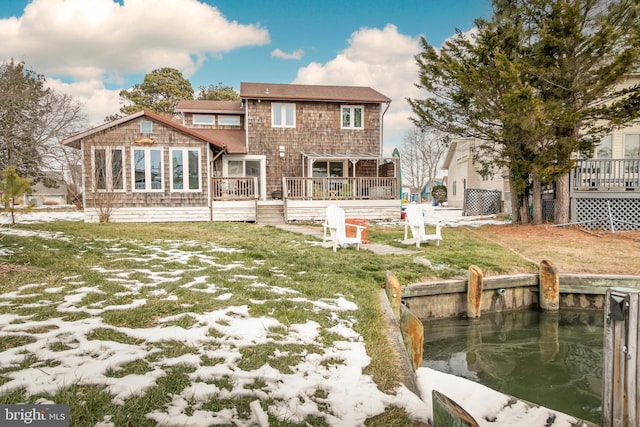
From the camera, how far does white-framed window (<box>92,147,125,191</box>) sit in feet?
46.1

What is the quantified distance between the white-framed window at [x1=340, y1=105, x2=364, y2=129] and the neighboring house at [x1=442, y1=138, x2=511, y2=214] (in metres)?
6.14

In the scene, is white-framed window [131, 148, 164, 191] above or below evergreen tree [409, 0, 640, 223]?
below

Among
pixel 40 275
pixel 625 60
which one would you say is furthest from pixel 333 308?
pixel 625 60

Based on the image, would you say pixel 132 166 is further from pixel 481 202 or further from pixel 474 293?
pixel 481 202

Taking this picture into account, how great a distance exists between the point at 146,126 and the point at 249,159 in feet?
15.0

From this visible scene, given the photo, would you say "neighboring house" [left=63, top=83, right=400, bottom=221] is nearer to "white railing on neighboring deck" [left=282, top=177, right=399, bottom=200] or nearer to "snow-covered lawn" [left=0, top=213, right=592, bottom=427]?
"white railing on neighboring deck" [left=282, top=177, right=399, bottom=200]

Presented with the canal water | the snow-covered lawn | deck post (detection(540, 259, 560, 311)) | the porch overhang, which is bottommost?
the canal water

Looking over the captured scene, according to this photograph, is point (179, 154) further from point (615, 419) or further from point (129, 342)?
point (615, 419)

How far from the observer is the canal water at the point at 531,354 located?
380 centimetres

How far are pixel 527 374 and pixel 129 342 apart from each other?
4072 millimetres

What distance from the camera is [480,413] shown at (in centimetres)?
273

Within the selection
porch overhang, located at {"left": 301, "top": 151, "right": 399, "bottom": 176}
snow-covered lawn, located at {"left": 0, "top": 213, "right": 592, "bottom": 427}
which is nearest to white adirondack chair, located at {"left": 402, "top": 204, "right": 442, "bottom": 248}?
snow-covered lawn, located at {"left": 0, "top": 213, "right": 592, "bottom": 427}

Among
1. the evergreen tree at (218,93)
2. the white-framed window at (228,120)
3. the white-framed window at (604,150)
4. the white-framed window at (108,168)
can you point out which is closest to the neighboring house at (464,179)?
the white-framed window at (604,150)

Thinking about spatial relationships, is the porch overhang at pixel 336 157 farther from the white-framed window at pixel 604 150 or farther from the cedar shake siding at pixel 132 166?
the white-framed window at pixel 604 150
